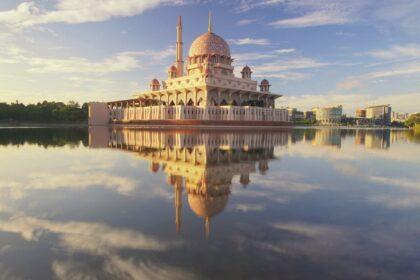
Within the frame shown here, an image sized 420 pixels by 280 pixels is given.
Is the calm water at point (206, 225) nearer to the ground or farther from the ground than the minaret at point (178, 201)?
nearer to the ground

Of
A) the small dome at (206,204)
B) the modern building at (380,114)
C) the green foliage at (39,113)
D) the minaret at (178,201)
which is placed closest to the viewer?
the minaret at (178,201)

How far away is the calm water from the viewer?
359cm

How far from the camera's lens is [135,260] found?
12.4 ft

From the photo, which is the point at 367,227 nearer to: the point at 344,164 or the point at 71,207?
the point at 71,207

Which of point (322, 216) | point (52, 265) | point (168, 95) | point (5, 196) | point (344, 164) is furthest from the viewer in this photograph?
point (168, 95)

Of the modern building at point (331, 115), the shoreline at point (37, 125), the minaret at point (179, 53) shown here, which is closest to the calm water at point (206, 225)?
the shoreline at point (37, 125)

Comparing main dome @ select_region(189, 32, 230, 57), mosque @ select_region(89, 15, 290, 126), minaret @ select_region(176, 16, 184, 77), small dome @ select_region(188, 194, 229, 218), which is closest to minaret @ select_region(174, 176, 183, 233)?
small dome @ select_region(188, 194, 229, 218)

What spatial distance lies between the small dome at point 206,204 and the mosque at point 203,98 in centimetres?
4612


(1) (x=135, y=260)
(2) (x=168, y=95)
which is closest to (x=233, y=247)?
(1) (x=135, y=260)

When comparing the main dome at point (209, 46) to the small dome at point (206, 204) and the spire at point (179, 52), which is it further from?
the small dome at point (206, 204)

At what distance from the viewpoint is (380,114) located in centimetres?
18762

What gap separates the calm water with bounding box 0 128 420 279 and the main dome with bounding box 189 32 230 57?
58.4 m

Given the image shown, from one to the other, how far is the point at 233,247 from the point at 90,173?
7265 mm

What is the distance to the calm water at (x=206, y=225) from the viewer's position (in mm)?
3590
